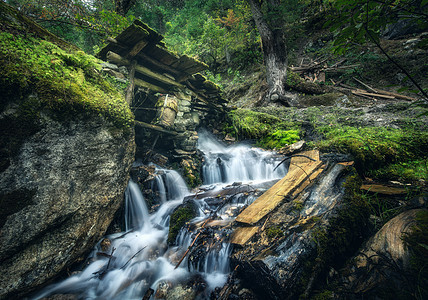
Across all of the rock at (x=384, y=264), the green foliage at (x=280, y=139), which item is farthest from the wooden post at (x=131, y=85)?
the rock at (x=384, y=264)

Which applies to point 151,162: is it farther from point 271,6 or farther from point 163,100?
point 271,6

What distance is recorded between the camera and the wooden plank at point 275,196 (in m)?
2.76

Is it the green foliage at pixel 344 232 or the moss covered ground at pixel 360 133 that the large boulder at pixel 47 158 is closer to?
the green foliage at pixel 344 232

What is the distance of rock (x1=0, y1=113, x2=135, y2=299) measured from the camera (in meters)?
2.44

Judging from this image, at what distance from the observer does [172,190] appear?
5.45 meters

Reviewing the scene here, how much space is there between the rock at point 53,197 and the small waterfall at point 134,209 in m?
0.69

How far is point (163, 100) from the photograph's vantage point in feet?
20.9

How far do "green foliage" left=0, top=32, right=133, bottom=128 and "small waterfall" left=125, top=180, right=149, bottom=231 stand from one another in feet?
6.01

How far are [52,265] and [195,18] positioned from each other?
68.1ft

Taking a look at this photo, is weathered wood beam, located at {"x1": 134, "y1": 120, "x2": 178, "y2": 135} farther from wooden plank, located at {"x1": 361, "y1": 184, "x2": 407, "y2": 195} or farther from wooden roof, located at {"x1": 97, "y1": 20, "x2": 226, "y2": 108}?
wooden plank, located at {"x1": 361, "y1": 184, "x2": 407, "y2": 195}

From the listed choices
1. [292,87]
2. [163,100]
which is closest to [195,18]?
[292,87]

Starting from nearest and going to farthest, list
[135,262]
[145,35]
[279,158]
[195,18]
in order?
1. [135,262]
2. [145,35]
3. [279,158]
4. [195,18]

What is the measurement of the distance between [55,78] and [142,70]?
3.12 meters

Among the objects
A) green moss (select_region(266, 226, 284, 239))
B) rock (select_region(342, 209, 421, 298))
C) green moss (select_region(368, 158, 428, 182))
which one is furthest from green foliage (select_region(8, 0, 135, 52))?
green moss (select_region(368, 158, 428, 182))
